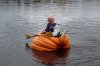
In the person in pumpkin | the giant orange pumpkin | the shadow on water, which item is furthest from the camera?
the person in pumpkin

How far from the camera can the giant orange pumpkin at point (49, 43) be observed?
47.2ft

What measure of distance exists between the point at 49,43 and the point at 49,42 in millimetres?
50

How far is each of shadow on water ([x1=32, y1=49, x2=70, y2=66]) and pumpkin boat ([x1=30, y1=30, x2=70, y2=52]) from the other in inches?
9.8

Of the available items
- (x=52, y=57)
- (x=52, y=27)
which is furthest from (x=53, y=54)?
(x=52, y=27)

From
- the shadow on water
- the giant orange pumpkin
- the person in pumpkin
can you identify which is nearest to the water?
the shadow on water

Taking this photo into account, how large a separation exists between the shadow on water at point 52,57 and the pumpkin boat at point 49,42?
9.8 inches

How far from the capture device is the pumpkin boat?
1440cm

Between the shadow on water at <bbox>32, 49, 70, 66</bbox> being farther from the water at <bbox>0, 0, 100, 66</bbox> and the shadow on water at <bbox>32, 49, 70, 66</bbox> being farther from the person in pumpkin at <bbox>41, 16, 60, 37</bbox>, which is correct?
the person in pumpkin at <bbox>41, 16, 60, 37</bbox>

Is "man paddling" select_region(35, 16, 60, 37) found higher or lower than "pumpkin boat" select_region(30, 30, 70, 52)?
higher

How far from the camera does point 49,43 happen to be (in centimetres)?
1441

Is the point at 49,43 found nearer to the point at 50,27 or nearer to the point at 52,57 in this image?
the point at 52,57

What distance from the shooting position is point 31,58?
1366 cm

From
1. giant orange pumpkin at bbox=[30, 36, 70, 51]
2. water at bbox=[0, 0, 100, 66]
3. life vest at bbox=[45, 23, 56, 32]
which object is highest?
life vest at bbox=[45, 23, 56, 32]

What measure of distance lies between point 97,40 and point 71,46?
2.19 m
